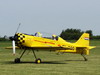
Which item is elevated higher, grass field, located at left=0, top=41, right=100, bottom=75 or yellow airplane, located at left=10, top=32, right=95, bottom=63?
yellow airplane, located at left=10, top=32, right=95, bottom=63

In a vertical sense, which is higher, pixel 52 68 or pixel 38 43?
pixel 38 43

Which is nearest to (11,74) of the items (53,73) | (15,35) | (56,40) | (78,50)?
(53,73)

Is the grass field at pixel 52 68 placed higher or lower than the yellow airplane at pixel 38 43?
lower

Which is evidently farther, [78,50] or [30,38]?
[78,50]

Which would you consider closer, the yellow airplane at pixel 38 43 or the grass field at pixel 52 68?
the grass field at pixel 52 68

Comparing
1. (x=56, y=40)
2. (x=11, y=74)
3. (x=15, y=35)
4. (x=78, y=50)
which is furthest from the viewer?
(x=78, y=50)

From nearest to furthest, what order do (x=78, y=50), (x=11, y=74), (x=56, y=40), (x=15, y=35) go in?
(x=11, y=74) → (x=15, y=35) → (x=56, y=40) → (x=78, y=50)

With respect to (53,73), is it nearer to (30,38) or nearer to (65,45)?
(30,38)

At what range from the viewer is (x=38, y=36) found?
1930cm

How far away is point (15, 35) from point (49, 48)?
212 cm

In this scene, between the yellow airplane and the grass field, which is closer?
the grass field

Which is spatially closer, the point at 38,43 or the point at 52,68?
the point at 52,68

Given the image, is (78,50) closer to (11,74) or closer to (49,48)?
(49,48)

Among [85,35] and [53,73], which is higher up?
[85,35]
